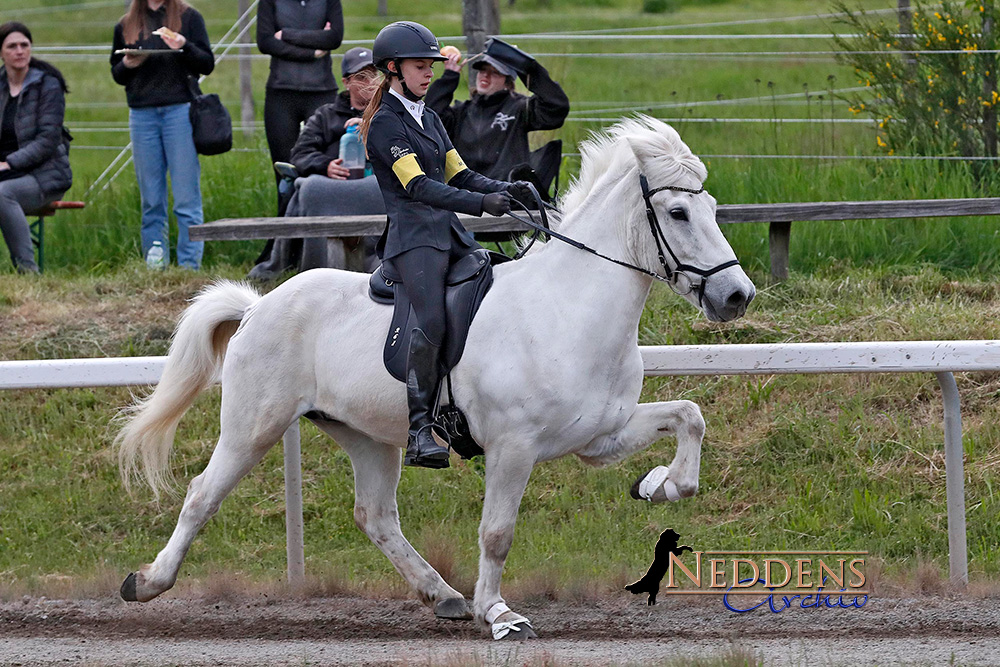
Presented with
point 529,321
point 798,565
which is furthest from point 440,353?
point 798,565

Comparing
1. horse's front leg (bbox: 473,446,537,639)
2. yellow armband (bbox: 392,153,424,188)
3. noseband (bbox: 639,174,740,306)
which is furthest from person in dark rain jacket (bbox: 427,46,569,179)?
horse's front leg (bbox: 473,446,537,639)

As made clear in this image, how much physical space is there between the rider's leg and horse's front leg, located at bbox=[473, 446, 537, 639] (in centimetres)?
23

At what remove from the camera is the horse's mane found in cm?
531

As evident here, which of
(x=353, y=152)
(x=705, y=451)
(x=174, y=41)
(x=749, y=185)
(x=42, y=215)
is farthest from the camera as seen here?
(x=42, y=215)

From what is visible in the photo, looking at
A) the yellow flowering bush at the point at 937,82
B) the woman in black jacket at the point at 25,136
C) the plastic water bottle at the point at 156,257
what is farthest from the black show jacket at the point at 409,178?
the yellow flowering bush at the point at 937,82

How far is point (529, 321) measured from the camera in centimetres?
541

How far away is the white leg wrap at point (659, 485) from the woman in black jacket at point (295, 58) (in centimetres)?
587

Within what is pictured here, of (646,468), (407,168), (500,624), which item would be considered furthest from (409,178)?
(646,468)

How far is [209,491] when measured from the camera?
19.7 ft

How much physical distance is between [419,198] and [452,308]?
0.46 meters

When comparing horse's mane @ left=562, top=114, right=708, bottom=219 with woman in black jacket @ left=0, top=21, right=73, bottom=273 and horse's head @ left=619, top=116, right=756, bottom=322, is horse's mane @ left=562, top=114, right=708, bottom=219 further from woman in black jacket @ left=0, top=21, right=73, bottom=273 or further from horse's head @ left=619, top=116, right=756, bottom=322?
woman in black jacket @ left=0, top=21, right=73, bottom=273

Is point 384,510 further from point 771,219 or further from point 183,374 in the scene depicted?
point 771,219

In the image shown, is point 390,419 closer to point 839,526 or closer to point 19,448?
point 839,526

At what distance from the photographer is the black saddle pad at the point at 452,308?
18.0ft
